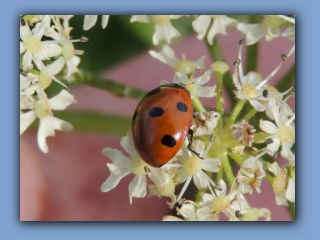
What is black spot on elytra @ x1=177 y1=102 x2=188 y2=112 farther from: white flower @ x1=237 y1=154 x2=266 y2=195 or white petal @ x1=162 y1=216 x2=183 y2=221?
white petal @ x1=162 y1=216 x2=183 y2=221

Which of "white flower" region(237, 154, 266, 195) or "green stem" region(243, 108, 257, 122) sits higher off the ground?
"green stem" region(243, 108, 257, 122)

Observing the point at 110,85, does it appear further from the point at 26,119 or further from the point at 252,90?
the point at 252,90

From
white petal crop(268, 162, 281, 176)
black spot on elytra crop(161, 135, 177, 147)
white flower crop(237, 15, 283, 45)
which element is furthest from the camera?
white flower crop(237, 15, 283, 45)

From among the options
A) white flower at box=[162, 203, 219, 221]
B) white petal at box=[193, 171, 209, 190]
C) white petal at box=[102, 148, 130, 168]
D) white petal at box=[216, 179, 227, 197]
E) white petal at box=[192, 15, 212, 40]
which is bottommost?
white flower at box=[162, 203, 219, 221]

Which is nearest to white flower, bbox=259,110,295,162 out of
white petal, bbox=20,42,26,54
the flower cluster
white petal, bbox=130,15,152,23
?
white petal, bbox=130,15,152,23

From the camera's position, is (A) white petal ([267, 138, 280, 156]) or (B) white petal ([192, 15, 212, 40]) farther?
(B) white petal ([192, 15, 212, 40])

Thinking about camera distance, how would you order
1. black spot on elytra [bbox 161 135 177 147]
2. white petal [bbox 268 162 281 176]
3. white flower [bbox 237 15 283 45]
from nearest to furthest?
1. black spot on elytra [bbox 161 135 177 147]
2. white petal [bbox 268 162 281 176]
3. white flower [bbox 237 15 283 45]
